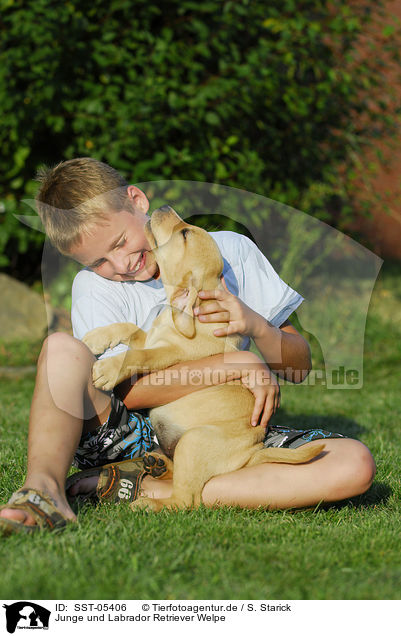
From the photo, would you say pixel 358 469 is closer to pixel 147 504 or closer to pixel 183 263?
pixel 147 504

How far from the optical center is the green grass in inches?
65.5

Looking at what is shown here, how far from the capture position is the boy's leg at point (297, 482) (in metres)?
2.21

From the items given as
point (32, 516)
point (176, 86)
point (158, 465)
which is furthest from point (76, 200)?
point (176, 86)

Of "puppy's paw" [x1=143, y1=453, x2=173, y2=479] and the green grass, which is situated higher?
the green grass

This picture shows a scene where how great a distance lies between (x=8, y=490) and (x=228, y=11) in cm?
453

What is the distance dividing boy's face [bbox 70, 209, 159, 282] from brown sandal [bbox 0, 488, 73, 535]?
0.83m

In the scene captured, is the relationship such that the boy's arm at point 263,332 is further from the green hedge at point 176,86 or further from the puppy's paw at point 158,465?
the green hedge at point 176,86

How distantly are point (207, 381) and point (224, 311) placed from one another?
26 cm

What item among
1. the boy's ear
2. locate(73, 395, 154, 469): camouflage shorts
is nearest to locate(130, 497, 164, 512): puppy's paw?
locate(73, 395, 154, 469): camouflage shorts

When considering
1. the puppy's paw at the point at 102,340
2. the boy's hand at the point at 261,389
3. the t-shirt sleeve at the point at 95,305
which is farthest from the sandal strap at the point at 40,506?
the boy's hand at the point at 261,389

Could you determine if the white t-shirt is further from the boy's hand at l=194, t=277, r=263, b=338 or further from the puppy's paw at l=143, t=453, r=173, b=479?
the puppy's paw at l=143, t=453, r=173, b=479

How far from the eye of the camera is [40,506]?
6.46 feet
